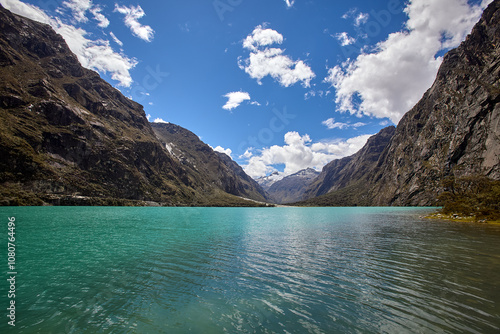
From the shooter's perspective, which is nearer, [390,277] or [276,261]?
[390,277]

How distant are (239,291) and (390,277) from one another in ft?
44.2

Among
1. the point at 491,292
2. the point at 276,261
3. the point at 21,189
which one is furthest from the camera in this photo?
→ the point at 21,189

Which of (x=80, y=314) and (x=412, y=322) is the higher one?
(x=412, y=322)

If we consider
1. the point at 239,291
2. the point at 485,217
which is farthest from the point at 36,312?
the point at 485,217

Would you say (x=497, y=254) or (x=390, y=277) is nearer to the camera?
(x=390, y=277)

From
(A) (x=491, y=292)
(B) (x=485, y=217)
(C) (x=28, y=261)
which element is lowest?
(C) (x=28, y=261)

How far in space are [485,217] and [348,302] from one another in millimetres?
79238

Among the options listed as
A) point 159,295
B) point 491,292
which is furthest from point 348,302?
point 159,295

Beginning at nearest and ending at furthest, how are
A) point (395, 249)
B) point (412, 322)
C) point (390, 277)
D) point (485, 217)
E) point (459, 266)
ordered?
point (412, 322) < point (390, 277) < point (459, 266) < point (395, 249) < point (485, 217)

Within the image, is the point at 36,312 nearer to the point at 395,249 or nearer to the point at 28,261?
the point at 28,261

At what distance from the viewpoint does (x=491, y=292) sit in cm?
1538

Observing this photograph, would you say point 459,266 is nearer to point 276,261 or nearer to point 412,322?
point 412,322

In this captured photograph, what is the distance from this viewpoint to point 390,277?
1942 cm

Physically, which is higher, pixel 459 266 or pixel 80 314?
pixel 459 266
